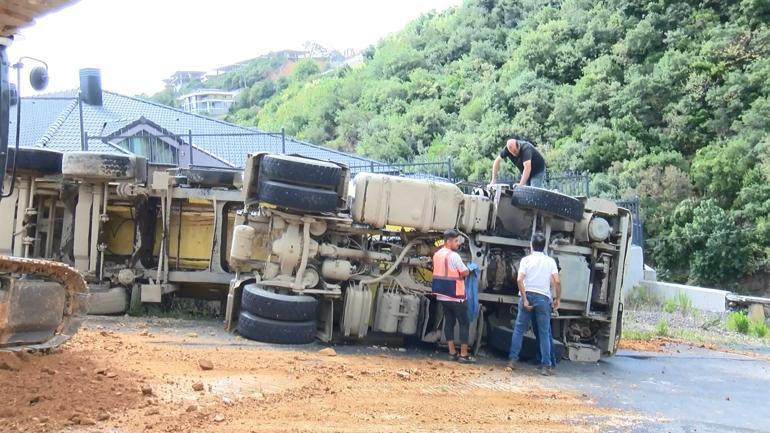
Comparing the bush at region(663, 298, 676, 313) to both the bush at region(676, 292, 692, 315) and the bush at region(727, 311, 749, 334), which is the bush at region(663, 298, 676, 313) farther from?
the bush at region(727, 311, 749, 334)

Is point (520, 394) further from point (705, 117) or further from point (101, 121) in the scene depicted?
point (705, 117)

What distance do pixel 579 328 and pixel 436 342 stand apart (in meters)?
1.90

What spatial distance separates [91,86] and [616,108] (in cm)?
2453

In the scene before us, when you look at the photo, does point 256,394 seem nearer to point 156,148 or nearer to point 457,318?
point 457,318

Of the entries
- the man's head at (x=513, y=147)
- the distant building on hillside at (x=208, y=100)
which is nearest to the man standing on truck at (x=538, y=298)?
the man's head at (x=513, y=147)

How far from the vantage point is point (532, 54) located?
54312 mm

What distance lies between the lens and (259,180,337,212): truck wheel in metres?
9.43

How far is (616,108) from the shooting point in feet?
137

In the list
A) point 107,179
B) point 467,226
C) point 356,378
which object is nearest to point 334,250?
point 467,226

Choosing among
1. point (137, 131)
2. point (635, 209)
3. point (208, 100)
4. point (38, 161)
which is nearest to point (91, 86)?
point (137, 131)

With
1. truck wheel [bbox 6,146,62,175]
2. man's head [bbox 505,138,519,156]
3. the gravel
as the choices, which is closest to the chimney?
truck wheel [bbox 6,146,62,175]

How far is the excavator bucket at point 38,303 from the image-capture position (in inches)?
251

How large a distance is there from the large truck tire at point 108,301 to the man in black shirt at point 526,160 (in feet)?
17.1

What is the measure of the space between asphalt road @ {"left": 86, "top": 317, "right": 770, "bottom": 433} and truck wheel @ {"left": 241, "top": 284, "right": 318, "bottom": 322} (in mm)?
344
